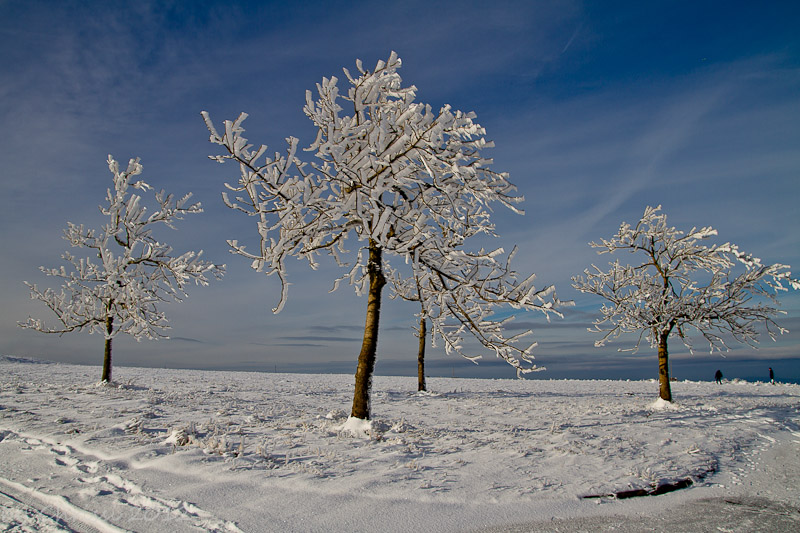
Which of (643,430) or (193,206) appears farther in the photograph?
(193,206)

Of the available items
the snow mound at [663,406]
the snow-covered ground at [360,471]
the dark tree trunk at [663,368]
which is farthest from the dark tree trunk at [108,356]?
the dark tree trunk at [663,368]

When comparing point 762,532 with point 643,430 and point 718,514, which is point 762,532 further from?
point 643,430

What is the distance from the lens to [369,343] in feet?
31.9

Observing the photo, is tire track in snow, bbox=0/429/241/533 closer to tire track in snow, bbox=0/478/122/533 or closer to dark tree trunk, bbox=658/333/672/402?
tire track in snow, bbox=0/478/122/533

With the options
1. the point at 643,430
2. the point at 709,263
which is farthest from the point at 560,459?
the point at 709,263

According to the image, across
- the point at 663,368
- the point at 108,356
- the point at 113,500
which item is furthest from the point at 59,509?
the point at 663,368

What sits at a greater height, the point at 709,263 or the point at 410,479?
the point at 709,263

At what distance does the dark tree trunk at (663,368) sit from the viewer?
17.2 metres

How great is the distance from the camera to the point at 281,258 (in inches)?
330

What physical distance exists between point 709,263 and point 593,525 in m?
16.2

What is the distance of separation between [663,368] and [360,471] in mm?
15716

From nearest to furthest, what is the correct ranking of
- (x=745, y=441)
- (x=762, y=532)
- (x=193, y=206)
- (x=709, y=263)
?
(x=762, y=532) → (x=745, y=441) → (x=709, y=263) → (x=193, y=206)

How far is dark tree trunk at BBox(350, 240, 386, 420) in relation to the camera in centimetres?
958

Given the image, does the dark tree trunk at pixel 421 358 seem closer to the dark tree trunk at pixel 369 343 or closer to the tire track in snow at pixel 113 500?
the dark tree trunk at pixel 369 343
